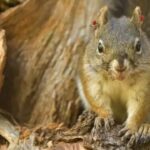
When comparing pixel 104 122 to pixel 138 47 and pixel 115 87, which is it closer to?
pixel 115 87

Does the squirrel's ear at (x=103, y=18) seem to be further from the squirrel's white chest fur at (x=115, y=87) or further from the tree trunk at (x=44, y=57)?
the tree trunk at (x=44, y=57)

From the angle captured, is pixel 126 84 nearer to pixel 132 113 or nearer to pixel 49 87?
pixel 132 113

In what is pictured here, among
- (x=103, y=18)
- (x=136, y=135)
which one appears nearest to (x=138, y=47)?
(x=103, y=18)

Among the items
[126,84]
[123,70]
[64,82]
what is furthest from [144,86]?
[64,82]

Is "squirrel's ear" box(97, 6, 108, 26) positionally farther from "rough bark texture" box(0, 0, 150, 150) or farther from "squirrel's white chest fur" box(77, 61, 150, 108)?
"rough bark texture" box(0, 0, 150, 150)

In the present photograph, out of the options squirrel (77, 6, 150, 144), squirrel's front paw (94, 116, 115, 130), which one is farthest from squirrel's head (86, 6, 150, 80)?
squirrel's front paw (94, 116, 115, 130)

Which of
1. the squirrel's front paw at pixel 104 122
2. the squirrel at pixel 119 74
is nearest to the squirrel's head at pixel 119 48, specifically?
the squirrel at pixel 119 74

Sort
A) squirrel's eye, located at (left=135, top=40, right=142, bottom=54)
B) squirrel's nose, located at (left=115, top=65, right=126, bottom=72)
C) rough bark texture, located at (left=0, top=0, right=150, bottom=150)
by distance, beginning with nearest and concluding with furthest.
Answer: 1. squirrel's nose, located at (left=115, top=65, right=126, bottom=72)
2. squirrel's eye, located at (left=135, top=40, right=142, bottom=54)
3. rough bark texture, located at (left=0, top=0, right=150, bottom=150)
